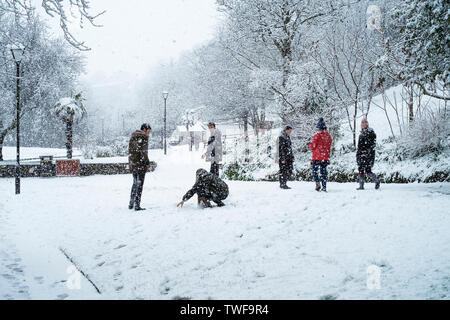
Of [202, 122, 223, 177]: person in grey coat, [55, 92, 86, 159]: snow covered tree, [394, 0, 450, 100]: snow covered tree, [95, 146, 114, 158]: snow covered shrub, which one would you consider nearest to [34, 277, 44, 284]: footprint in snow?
[202, 122, 223, 177]: person in grey coat

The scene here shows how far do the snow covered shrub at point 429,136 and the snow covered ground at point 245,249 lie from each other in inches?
106

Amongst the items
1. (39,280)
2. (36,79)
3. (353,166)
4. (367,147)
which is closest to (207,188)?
(39,280)

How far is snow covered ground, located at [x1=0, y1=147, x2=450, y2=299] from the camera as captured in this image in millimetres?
3264

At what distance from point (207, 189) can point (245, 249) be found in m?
2.55

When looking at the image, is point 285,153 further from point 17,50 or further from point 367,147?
point 17,50

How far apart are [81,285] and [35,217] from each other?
439cm

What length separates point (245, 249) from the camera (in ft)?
14.2

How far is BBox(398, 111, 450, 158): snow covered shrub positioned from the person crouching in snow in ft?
22.0

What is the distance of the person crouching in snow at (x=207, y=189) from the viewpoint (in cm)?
657

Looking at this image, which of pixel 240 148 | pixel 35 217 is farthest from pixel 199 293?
pixel 240 148

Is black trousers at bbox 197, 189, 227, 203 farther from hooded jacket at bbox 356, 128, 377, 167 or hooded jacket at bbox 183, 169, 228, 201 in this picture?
hooded jacket at bbox 356, 128, 377, 167

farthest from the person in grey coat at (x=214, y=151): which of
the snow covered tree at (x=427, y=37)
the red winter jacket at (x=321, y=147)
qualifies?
the snow covered tree at (x=427, y=37)

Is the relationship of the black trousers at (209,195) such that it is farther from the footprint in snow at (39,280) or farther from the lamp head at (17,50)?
the lamp head at (17,50)

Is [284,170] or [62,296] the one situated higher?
[284,170]
